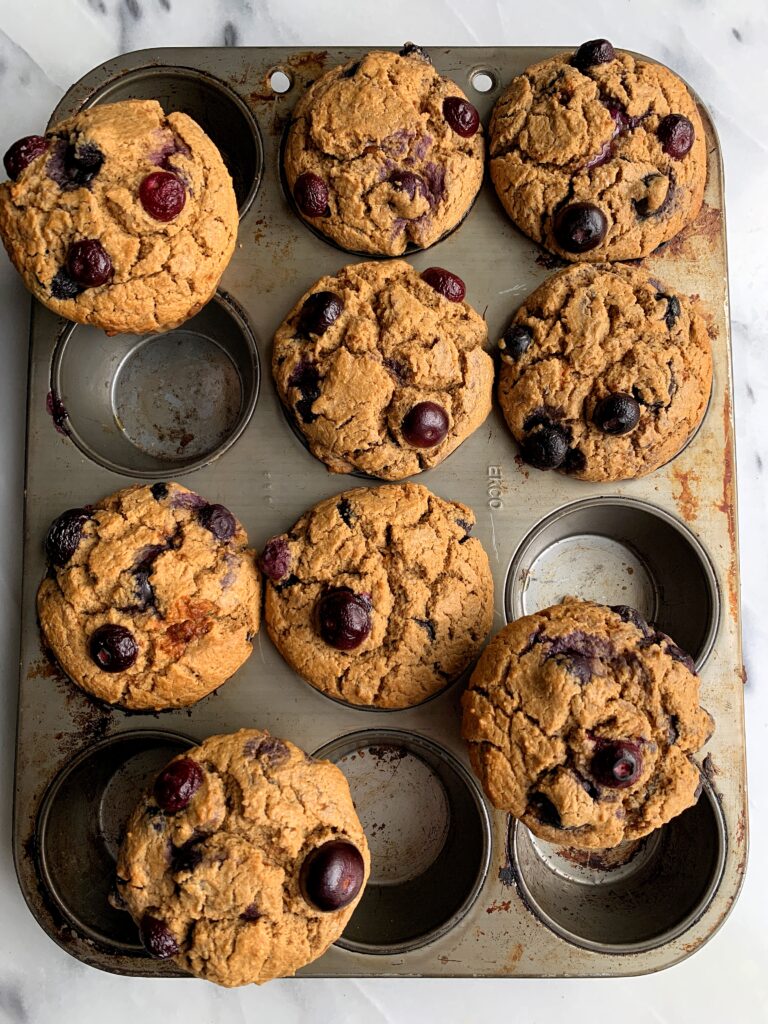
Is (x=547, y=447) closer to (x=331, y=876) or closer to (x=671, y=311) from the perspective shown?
(x=671, y=311)

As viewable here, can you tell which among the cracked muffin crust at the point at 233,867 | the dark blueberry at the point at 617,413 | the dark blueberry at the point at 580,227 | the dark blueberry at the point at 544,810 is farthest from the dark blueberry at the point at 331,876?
the dark blueberry at the point at 580,227

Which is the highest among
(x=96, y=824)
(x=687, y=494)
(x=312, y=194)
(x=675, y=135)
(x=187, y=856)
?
(x=675, y=135)

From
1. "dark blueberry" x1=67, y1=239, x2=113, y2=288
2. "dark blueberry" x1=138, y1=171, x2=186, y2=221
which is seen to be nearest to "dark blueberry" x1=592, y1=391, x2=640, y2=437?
"dark blueberry" x1=138, y1=171, x2=186, y2=221

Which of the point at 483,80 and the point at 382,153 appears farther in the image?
the point at 483,80

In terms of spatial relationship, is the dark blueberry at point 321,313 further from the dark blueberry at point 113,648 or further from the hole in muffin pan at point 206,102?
the dark blueberry at point 113,648

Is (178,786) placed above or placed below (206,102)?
below

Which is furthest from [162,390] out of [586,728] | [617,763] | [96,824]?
[617,763]
